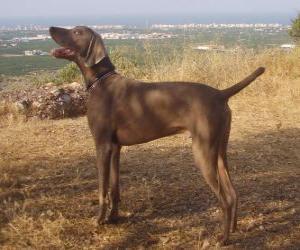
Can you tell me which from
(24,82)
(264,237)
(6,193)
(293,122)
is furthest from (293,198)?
(24,82)

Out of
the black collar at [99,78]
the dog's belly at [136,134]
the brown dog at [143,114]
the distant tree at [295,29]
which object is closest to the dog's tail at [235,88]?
the brown dog at [143,114]

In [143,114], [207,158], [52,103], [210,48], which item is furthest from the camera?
[210,48]

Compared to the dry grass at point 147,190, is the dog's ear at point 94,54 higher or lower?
higher

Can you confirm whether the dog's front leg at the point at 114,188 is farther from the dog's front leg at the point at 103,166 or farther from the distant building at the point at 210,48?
the distant building at the point at 210,48

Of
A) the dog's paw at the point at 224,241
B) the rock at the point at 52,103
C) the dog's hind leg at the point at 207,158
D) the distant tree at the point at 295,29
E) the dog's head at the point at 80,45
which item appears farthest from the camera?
the distant tree at the point at 295,29

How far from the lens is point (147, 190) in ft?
16.6

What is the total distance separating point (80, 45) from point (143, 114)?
79cm

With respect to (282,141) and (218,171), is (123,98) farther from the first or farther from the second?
(282,141)

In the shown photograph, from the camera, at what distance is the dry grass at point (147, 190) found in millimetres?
4074

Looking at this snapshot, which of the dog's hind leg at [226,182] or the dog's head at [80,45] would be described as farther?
the dog's head at [80,45]

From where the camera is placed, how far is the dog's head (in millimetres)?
4172

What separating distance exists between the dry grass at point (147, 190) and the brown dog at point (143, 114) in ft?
0.97

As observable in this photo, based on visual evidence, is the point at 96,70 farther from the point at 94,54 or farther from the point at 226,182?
the point at 226,182

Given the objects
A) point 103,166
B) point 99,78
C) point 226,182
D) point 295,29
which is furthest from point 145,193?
point 295,29
